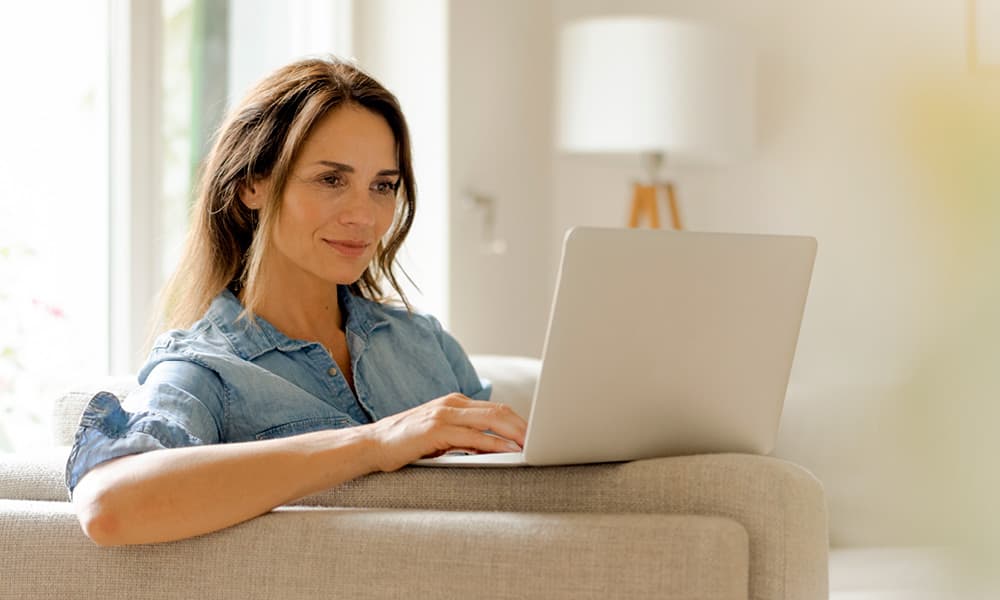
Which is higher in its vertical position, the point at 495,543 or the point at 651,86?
the point at 651,86

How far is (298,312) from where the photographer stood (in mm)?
1658

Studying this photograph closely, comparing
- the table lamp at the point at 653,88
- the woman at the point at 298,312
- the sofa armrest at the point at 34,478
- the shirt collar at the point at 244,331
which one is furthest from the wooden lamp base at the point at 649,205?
the sofa armrest at the point at 34,478

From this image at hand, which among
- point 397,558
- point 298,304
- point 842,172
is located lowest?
point 397,558

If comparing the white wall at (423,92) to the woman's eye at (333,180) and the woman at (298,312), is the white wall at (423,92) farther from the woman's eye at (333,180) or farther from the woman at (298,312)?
the woman's eye at (333,180)

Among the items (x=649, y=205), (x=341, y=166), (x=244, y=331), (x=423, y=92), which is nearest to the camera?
(x=244, y=331)

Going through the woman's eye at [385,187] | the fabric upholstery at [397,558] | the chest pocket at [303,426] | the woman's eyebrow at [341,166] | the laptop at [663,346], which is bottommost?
the fabric upholstery at [397,558]

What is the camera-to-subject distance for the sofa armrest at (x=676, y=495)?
3.30 ft

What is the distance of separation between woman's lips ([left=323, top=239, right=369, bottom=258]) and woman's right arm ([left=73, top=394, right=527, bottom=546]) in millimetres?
522

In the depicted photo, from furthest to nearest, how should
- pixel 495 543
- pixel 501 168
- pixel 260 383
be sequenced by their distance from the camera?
pixel 501 168, pixel 260 383, pixel 495 543

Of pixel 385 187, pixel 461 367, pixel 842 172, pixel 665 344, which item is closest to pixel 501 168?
pixel 842 172

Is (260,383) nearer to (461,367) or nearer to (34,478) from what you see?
(34,478)

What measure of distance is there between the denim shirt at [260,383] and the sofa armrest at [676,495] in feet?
0.68

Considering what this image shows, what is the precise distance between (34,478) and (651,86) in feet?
7.25

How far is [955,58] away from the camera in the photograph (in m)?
3.15
